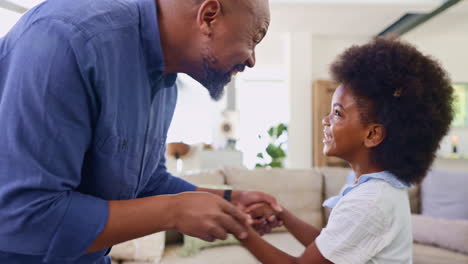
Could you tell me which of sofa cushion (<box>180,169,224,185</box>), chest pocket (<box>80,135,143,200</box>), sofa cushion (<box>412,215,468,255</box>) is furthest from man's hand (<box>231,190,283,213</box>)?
sofa cushion (<box>412,215,468,255</box>)

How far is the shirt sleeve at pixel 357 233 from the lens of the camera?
0.95m

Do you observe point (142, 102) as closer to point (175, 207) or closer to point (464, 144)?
point (175, 207)

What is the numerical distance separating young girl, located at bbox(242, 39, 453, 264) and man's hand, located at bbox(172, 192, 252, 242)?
14.5 inches

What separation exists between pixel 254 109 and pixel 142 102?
9.30 meters

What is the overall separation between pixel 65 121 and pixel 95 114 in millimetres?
73

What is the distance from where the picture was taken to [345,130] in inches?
43.7

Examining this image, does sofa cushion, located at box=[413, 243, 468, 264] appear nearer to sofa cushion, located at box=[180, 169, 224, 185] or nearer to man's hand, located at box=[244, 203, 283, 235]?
sofa cushion, located at box=[180, 169, 224, 185]

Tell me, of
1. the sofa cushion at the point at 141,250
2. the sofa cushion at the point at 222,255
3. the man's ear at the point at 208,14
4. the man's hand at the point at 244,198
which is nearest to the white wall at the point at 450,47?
the sofa cushion at the point at 222,255

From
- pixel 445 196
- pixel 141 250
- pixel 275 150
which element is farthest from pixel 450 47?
pixel 141 250

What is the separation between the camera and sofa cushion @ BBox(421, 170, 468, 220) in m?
2.94

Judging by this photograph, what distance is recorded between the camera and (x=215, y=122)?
30.0ft

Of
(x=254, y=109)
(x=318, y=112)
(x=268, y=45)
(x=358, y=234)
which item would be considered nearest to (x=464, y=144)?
(x=318, y=112)

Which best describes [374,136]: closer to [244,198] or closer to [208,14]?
[244,198]

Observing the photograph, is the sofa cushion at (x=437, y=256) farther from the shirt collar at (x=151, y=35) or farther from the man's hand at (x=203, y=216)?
the shirt collar at (x=151, y=35)
